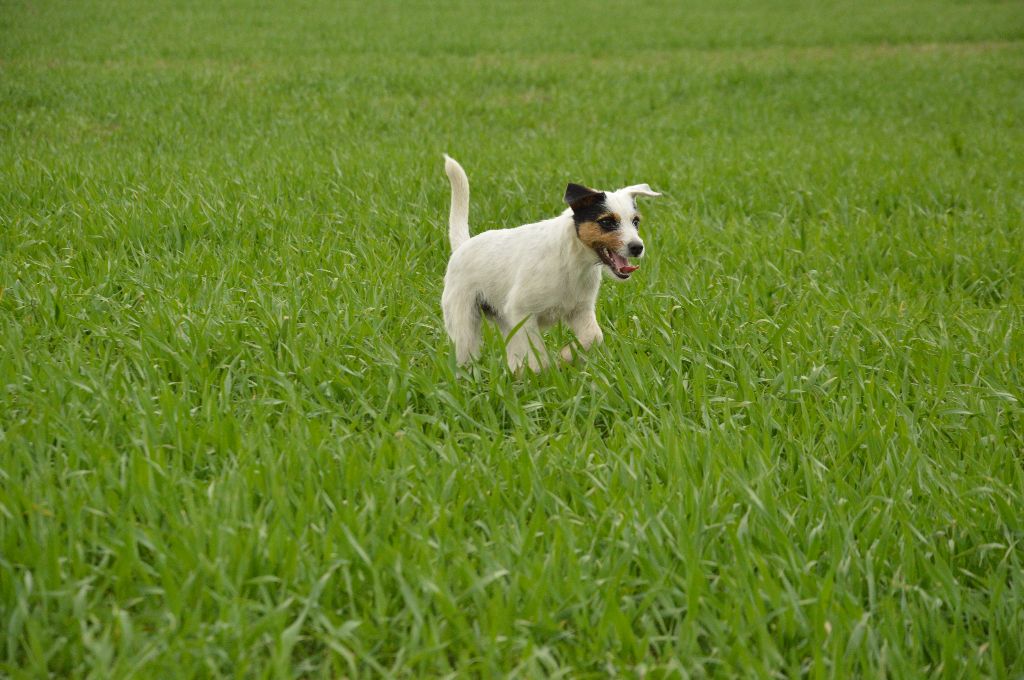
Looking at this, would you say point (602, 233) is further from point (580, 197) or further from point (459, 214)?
point (459, 214)

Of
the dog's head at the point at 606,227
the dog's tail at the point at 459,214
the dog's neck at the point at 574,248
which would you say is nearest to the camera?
the dog's head at the point at 606,227

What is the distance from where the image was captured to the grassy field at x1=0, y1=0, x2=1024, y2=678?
2.41 metres

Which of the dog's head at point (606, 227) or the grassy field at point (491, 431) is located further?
the dog's head at point (606, 227)

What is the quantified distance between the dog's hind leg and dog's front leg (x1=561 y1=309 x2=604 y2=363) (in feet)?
1.41

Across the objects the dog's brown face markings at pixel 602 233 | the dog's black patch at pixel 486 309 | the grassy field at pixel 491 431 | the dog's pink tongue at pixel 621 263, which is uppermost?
the dog's brown face markings at pixel 602 233

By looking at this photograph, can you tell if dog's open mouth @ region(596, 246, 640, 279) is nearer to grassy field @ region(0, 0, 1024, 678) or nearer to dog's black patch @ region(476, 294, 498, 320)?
grassy field @ region(0, 0, 1024, 678)

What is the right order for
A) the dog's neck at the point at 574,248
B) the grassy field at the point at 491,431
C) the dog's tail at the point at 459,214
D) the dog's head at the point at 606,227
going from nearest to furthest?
the grassy field at the point at 491,431 → the dog's head at the point at 606,227 → the dog's neck at the point at 574,248 → the dog's tail at the point at 459,214

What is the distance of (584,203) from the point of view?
3.78 meters

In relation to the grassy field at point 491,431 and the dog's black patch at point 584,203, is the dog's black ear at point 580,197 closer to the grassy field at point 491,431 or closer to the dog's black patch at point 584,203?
the dog's black patch at point 584,203

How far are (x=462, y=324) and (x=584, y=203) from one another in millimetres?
850

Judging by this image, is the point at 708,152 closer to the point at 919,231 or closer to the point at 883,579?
the point at 919,231

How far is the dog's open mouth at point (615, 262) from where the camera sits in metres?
3.74

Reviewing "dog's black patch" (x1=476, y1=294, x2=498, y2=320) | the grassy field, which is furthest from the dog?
the grassy field

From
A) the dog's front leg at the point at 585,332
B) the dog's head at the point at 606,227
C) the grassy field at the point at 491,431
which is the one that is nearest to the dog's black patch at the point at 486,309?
the grassy field at the point at 491,431
